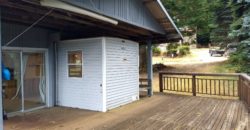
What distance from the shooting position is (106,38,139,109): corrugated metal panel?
768cm

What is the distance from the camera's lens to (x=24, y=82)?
748 centimetres

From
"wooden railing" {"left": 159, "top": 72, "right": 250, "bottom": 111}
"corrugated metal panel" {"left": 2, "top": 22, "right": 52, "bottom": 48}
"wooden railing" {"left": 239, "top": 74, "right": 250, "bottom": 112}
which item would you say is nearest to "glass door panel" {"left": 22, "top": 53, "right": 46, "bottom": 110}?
"corrugated metal panel" {"left": 2, "top": 22, "right": 52, "bottom": 48}

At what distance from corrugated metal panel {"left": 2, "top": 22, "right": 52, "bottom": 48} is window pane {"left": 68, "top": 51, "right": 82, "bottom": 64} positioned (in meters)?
0.84

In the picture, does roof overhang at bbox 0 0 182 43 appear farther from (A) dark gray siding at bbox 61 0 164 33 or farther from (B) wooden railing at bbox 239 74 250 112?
(B) wooden railing at bbox 239 74 250 112

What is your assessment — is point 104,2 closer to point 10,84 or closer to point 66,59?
point 66,59

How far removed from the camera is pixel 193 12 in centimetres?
1561

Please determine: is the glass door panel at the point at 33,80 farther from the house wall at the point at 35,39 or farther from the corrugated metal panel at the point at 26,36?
the corrugated metal panel at the point at 26,36

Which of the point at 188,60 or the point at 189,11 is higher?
the point at 189,11

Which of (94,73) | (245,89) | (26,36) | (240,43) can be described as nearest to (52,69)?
(26,36)

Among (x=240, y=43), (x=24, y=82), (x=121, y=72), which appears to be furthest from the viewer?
(x=240, y=43)

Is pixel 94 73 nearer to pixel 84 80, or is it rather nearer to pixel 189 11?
pixel 84 80

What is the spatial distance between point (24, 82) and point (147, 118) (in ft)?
12.4

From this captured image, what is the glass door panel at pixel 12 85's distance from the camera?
6.97m

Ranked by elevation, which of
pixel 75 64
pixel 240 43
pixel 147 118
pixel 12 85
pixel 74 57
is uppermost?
pixel 240 43
